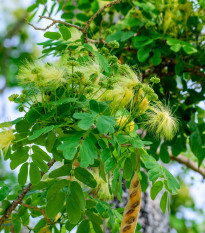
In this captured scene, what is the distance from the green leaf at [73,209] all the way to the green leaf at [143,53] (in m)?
0.73

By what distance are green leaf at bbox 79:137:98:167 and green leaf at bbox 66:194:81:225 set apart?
6.8 inches

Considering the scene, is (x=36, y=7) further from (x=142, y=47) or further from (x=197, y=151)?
(x=197, y=151)

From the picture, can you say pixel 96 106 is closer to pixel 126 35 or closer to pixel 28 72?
pixel 28 72

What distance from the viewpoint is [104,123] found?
80 centimetres

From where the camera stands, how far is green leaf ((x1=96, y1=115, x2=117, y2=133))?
783 mm

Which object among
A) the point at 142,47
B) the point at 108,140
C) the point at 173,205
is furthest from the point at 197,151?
the point at 173,205

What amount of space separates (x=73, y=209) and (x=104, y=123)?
254 millimetres

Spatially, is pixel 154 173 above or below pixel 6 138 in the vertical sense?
below

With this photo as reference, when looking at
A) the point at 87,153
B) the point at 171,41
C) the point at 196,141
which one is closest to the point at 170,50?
the point at 171,41

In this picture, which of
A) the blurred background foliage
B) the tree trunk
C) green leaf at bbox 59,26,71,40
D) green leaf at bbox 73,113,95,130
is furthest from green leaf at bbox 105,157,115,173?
the tree trunk

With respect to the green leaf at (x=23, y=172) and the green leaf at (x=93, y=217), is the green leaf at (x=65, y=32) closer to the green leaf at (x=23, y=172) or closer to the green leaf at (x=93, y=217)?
the green leaf at (x=23, y=172)

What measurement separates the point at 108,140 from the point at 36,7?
106 centimetres

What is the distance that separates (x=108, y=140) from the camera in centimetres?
90

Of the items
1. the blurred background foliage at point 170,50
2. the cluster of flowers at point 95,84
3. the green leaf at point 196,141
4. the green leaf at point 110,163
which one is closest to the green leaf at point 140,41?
the blurred background foliage at point 170,50
